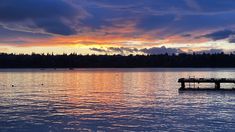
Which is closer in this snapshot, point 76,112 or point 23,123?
point 23,123

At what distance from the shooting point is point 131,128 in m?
37.7

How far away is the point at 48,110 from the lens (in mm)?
52688

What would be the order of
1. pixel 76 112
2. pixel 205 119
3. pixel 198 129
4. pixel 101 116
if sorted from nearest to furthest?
pixel 198 129, pixel 205 119, pixel 101 116, pixel 76 112

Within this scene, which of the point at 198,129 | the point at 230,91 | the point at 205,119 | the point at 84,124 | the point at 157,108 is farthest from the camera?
the point at 230,91

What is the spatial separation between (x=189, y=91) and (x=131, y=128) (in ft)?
165

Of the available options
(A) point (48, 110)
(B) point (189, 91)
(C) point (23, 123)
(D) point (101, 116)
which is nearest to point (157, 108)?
(D) point (101, 116)

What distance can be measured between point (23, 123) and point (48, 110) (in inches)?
474

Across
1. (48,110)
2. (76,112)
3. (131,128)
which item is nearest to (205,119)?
(131,128)

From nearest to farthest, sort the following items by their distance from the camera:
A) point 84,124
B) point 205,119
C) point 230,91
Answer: point 84,124
point 205,119
point 230,91

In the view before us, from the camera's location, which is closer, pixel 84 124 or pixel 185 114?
pixel 84 124

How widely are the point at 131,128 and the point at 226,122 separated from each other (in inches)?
390

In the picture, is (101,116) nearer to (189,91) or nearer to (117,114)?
(117,114)

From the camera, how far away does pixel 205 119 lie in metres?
43.1

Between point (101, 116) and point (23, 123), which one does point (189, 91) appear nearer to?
point (101, 116)
